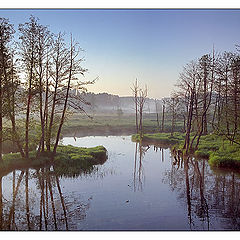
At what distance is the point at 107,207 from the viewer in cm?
1167

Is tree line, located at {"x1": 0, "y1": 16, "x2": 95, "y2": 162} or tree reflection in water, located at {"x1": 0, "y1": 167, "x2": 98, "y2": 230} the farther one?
tree line, located at {"x1": 0, "y1": 16, "x2": 95, "y2": 162}

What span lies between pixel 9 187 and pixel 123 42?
1001cm

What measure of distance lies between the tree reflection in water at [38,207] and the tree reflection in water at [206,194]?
4646mm

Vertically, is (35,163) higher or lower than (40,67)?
lower

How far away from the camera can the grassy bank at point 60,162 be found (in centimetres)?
1806

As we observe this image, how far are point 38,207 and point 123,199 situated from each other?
12.5ft

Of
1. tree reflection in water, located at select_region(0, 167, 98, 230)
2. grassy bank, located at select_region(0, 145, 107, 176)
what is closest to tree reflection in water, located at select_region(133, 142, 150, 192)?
grassy bank, located at select_region(0, 145, 107, 176)

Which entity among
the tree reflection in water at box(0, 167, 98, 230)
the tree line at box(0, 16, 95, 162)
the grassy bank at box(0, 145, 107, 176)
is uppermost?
the tree line at box(0, 16, 95, 162)

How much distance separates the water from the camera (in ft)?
33.0

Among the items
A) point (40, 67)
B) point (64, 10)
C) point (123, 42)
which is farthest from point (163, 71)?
point (40, 67)

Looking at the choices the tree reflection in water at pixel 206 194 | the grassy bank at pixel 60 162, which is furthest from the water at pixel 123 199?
the grassy bank at pixel 60 162

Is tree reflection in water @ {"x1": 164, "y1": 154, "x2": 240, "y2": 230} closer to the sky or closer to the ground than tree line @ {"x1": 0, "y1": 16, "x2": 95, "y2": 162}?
closer to the ground

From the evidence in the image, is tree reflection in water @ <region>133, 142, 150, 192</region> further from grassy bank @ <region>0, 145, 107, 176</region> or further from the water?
grassy bank @ <region>0, 145, 107, 176</region>
